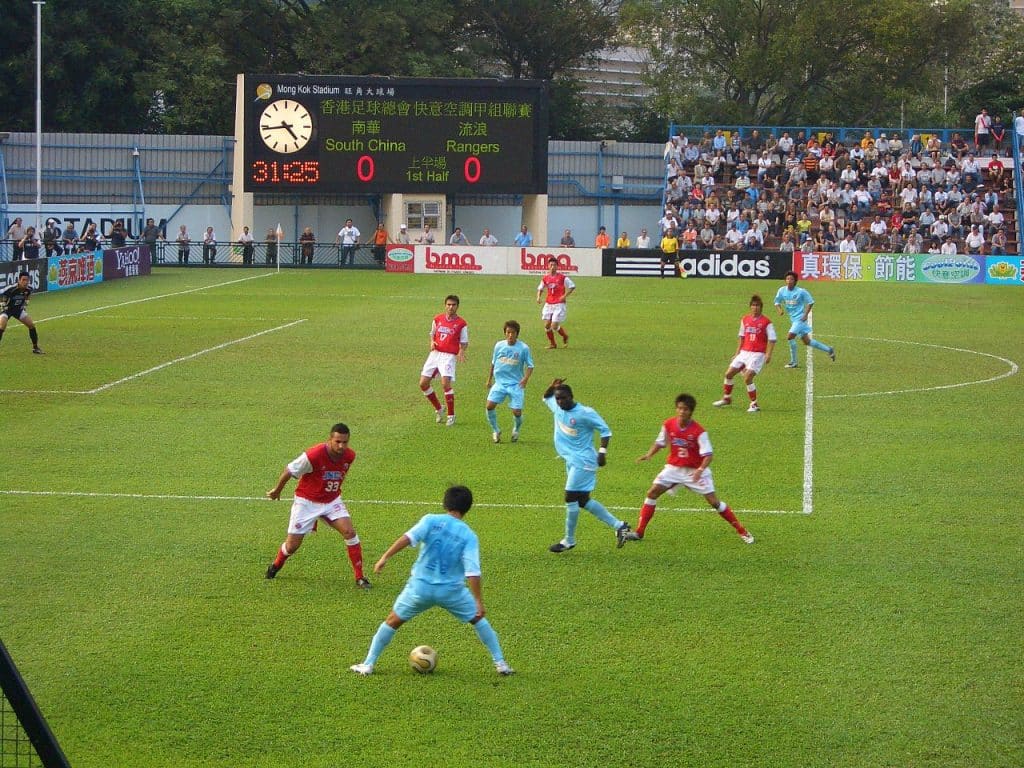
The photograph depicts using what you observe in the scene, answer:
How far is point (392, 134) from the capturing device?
5316 cm

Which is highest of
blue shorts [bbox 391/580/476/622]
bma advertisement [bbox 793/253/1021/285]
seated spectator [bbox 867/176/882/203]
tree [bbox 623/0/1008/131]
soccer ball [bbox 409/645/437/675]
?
tree [bbox 623/0/1008/131]

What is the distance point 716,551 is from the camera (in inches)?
597

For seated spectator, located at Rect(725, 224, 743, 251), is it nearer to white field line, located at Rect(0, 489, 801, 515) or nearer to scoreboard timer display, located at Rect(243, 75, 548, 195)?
scoreboard timer display, located at Rect(243, 75, 548, 195)

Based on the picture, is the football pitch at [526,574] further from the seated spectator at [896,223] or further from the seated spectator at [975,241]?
the seated spectator at [896,223]

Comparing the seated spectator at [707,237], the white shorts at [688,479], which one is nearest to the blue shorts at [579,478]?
the white shorts at [688,479]

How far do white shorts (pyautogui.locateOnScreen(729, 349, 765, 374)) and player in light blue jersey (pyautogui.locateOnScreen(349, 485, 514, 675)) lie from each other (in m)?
13.9

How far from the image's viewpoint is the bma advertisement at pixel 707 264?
52.5m

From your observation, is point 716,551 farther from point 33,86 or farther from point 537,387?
point 33,86

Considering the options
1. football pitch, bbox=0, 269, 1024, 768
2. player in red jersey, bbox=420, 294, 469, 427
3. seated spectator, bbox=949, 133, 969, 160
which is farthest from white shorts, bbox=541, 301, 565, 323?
seated spectator, bbox=949, 133, 969, 160

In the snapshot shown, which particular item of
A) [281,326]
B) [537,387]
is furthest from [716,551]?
[281,326]

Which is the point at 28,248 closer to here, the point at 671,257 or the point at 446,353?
the point at 671,257

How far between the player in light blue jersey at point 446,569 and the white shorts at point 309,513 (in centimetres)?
261

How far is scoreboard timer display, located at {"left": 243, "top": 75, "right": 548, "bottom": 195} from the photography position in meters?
52.7

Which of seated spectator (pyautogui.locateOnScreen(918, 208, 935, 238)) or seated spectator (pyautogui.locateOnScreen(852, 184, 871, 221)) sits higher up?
seated spectator (pyautogui.locateOnScreen(852, 184, 871, 221))
